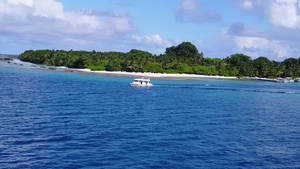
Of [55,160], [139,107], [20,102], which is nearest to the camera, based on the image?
[55,160]

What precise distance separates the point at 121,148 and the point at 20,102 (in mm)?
31396

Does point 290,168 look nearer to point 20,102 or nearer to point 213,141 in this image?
point 213,141

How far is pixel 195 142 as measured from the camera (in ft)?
118

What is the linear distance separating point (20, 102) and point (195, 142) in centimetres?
3422

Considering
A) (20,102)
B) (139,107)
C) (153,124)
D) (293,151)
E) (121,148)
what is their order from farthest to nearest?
(139,107)
(20,102)
(153,124)
(293,151)
(121,148)

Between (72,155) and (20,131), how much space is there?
10.1 metres

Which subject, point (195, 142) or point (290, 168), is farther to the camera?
point (195, 142)

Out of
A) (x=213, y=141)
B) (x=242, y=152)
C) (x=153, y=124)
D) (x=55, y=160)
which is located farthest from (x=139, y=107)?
(x=55, y=160)

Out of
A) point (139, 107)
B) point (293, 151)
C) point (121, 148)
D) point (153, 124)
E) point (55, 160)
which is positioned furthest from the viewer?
point (139, 107)

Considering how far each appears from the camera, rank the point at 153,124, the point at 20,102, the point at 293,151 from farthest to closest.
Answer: the point at 20,102, the point at 153,124, the point at 293,151

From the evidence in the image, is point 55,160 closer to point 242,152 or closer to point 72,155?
point 72,155

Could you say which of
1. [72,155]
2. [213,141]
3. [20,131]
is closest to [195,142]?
[213,141]

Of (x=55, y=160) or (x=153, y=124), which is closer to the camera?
(x=55, y=160)

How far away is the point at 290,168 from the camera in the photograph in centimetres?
2961
